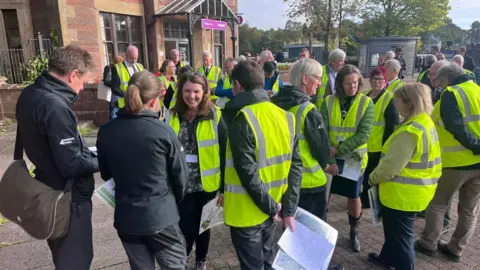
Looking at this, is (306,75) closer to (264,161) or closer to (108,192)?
(264,161)

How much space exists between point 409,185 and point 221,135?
5.12ft

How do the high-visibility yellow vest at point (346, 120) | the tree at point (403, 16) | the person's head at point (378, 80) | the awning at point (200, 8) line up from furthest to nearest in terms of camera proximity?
the tree at point (403, 16) → the awning at point (200, 8) → the person's head at point (378, 80) → the high-visibility yellow vest at point (346, 120)

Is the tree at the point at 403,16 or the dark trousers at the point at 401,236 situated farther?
the tree at the point at 403,16

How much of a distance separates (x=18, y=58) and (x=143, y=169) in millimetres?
9429

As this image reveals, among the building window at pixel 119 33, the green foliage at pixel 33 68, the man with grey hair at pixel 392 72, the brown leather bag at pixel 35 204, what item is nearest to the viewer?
the brown leather bag at pixel 35 204

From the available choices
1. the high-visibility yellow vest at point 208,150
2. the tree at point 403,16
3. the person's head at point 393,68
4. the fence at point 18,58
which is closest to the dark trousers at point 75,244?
the high-visibility yellow vest at point 208,150

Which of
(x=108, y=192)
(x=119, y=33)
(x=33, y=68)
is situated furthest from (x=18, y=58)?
(x=108, y=192)

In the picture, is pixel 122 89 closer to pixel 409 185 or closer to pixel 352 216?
pixel 352 216

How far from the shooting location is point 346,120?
10.9 feet

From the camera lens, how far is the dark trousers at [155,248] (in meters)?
2.13

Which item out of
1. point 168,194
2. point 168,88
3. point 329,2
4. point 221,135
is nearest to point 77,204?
point 168,194

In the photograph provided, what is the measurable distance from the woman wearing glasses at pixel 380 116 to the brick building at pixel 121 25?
28.8ft

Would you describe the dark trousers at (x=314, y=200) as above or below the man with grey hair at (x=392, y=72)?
below

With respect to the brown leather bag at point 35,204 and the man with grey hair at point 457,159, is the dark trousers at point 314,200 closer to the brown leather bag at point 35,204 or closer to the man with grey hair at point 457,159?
the man with grey hair at point 457,159
